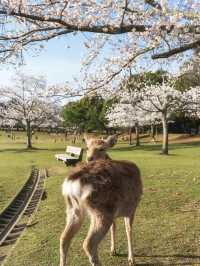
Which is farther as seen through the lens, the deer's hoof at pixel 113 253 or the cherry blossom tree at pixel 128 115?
the cherry blossom tree at pixel 128 115

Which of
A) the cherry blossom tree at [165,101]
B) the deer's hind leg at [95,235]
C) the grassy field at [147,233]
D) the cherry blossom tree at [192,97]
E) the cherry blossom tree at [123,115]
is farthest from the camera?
the cherry blossom tree at [123,115]

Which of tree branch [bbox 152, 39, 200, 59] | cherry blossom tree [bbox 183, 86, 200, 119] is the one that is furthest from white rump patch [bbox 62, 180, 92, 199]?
cherry blossom tree [bbox 183, 86, 200, 119]

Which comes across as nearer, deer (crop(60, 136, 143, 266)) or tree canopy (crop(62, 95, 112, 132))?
deer (crop(60, 136, 143, 266))

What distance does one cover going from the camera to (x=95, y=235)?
6258 millimetres

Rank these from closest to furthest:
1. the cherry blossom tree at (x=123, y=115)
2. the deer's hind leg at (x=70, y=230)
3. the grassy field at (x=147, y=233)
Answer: the deer's hind leg at (x=70, y=230), the grassy field at (x=147, y=233), the cherry blossom tree at (x=123, y=115)

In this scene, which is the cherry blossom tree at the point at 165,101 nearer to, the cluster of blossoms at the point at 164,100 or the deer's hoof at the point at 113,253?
the cluster of blossoms at the point at 164,100

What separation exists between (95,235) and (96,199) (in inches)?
18.7

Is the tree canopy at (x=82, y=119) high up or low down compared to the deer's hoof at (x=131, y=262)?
up

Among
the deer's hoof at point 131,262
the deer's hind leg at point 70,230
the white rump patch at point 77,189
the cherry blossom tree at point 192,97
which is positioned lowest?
the deer's hoof at point 131,262

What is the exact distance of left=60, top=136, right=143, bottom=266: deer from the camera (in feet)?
20.7

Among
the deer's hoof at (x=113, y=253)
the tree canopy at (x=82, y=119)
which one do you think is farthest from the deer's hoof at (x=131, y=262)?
the tree canopy at (x=82, y=119)

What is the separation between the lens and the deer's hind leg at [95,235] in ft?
20.5

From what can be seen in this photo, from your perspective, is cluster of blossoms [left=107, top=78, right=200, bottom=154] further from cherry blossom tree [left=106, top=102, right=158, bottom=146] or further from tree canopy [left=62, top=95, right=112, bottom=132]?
tree canopy [left=62, top=95, right=112, bottom=132]

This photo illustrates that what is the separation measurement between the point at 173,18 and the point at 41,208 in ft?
21.9
